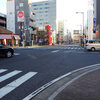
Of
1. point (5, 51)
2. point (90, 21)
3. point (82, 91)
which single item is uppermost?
point (90, 21)

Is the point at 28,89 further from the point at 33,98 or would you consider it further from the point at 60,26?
the point at 60,26

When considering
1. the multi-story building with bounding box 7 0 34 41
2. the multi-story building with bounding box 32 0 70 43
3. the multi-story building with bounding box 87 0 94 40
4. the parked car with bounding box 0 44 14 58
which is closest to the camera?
the parked car with bounding box 0 44 14 58

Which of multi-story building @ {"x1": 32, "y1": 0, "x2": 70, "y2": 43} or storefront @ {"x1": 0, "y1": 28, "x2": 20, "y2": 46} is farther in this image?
multi-story building @ {"x1": 32, "y1": 0, "x2": 70, "y2": 43}

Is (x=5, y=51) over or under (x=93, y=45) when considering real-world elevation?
under

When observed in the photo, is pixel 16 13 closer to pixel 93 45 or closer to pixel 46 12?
pixel 93 45

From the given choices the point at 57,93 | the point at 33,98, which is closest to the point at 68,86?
the point at 57,93

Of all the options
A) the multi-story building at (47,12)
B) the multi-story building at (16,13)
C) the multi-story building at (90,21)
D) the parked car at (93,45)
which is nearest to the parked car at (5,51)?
the parked car at (93,45)

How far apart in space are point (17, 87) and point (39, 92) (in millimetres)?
991

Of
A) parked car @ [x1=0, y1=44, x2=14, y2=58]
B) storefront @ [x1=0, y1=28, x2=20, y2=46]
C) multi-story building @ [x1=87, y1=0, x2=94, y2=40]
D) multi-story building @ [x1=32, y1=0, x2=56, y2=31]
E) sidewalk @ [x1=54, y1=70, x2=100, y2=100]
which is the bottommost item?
sidewalk @ [x1=54, y1=70, x2=100, y2=100]

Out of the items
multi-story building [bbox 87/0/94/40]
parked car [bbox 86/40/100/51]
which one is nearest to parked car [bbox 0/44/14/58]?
parked car [bbox 86/40/100/51]

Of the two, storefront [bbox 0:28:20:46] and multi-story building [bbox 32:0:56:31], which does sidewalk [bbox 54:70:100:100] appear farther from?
multi-story building [bbox 32:0:56:31]

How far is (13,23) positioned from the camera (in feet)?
196

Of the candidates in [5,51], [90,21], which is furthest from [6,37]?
[90,21]

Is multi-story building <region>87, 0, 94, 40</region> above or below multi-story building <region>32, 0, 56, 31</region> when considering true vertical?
below
